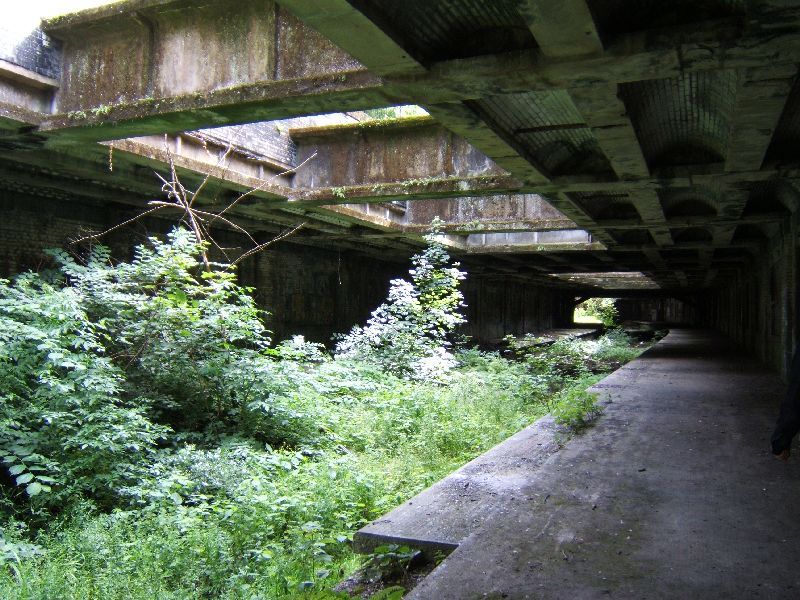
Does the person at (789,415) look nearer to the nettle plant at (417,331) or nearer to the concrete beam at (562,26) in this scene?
the concrete beam at (562,26)

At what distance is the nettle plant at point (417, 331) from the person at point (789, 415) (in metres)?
7.86

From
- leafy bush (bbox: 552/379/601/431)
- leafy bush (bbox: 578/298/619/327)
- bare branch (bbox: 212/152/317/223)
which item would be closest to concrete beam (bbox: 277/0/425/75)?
leafy bush (bbox: 552/379/601/431)

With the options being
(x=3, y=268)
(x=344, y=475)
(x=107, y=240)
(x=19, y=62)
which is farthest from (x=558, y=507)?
(x=107, y=240)

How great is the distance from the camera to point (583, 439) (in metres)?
5.49

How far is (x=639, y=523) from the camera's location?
3.40 meters

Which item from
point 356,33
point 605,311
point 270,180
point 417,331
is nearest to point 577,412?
point 356,33

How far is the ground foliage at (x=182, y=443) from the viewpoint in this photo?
4.27m

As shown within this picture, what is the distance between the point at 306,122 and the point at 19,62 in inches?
219

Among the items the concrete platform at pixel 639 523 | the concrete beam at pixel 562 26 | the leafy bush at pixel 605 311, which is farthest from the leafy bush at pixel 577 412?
the leafy bush at pixel 605 311

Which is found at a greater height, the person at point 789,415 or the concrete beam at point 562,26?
the concrete beam at point 562,26

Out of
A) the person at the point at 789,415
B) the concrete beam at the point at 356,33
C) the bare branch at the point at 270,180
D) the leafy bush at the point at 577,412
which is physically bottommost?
the leafy bush at the point at 577,412

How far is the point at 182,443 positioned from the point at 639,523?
17.0 feet

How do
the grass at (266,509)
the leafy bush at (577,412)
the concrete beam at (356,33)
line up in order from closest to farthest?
the concrete beam at (356,33), the grass at (266,509), the leafy bush at (577,412)

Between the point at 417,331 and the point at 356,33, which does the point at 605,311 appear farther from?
the point at 356,33
